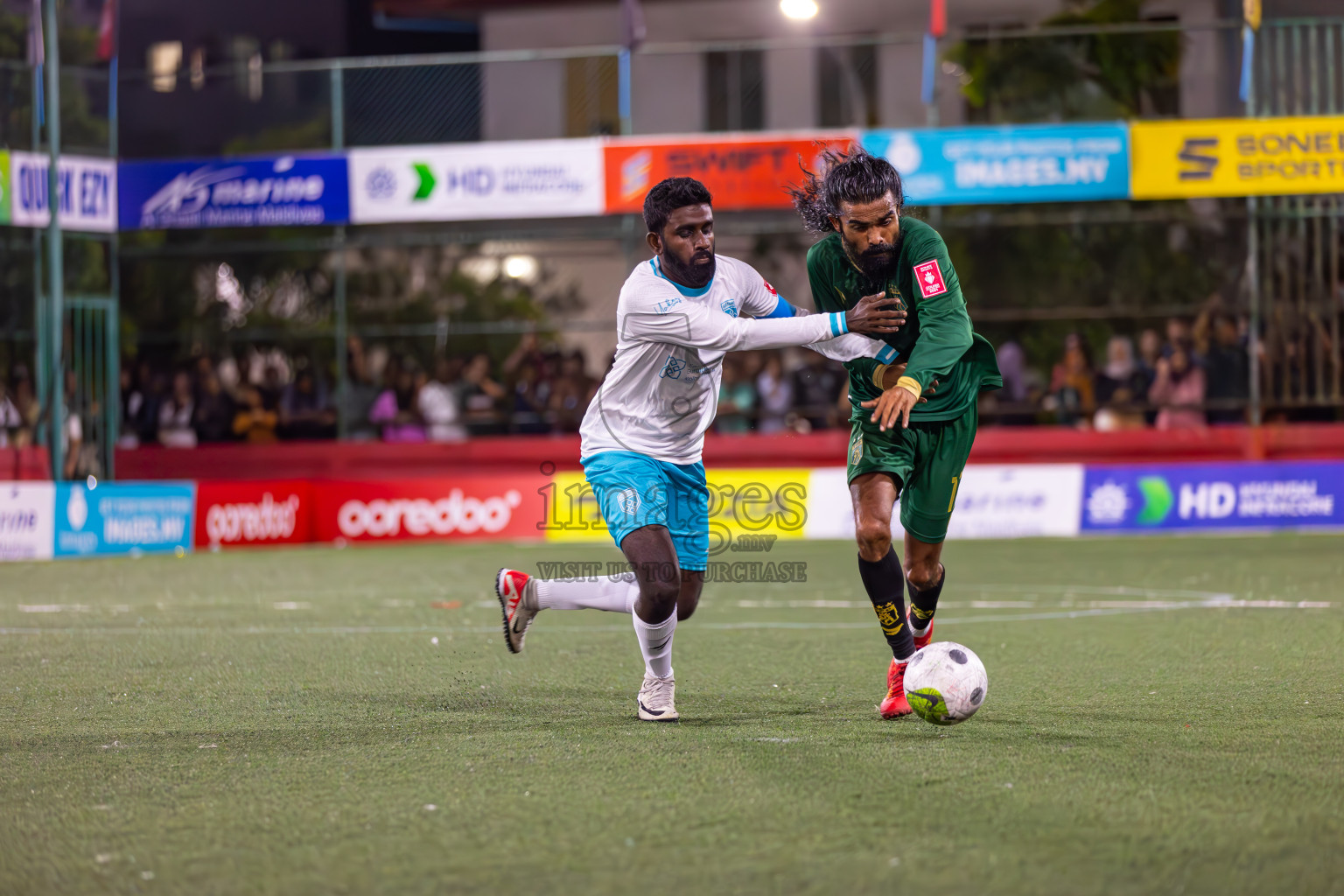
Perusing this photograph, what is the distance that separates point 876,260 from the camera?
19.9ft

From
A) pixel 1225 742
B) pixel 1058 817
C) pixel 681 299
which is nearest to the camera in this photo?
pixel 1058 817

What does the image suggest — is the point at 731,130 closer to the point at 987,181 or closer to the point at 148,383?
the point at 987,181

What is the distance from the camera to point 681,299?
5.93 meters

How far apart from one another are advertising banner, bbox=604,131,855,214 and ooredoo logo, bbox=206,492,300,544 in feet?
18.1

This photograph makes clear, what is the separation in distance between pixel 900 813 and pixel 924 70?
1629cm

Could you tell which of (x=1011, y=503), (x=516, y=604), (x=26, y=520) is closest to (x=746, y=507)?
(x=1011, y=503)

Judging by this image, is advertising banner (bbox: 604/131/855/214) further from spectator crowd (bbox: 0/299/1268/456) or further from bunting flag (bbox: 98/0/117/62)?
bunting flag (bbox: 98/0/117/62)

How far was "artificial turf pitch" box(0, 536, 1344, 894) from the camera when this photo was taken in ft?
12.5

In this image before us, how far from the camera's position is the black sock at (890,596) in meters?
6.12

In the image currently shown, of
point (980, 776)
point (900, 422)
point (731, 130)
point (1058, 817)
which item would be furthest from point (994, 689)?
point (731, 130)

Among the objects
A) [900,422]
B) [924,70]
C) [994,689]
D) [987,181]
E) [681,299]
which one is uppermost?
[924,70]

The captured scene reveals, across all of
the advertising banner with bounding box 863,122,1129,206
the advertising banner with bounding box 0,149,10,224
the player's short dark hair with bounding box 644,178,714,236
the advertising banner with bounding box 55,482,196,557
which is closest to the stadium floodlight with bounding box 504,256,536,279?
the advertising banner with bounding box 863,122,1129,206

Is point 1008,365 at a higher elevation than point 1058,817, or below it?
higher

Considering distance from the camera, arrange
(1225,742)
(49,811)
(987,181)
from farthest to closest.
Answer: (987,181), (1225,742), (49,811)
